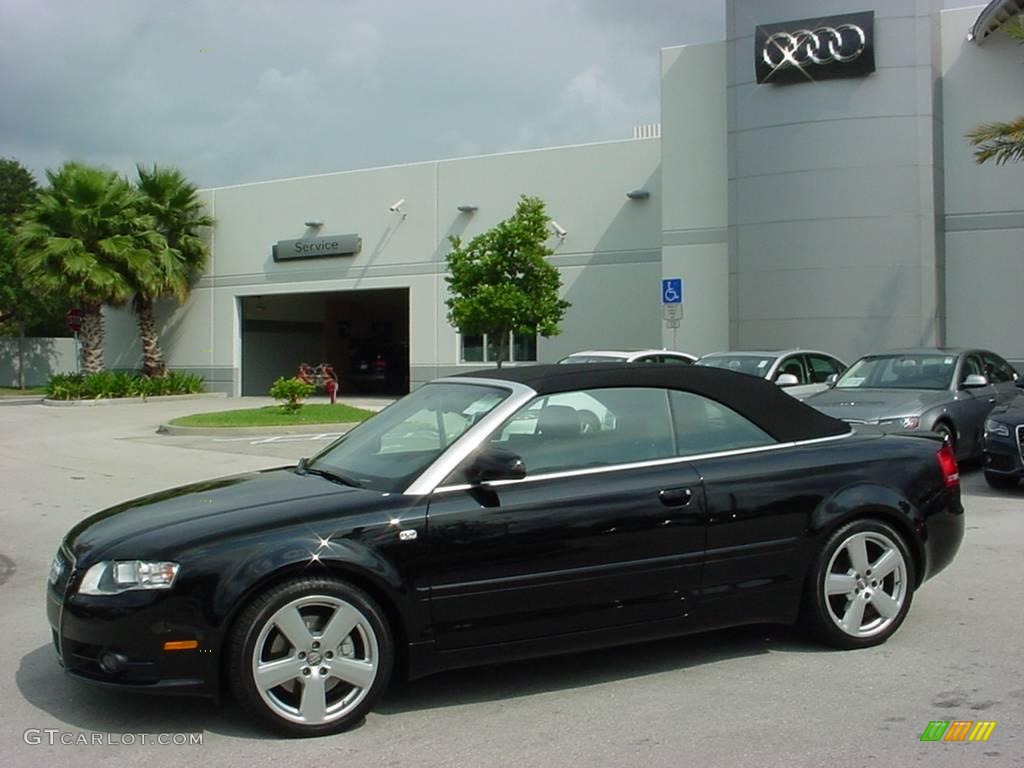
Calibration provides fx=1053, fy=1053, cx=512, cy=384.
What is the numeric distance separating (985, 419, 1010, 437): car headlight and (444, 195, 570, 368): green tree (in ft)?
43.6

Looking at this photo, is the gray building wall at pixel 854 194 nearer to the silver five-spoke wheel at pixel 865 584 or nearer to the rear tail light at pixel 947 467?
the rear tail light at pixel 947 467

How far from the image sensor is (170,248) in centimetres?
3438

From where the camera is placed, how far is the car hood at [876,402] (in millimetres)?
11672

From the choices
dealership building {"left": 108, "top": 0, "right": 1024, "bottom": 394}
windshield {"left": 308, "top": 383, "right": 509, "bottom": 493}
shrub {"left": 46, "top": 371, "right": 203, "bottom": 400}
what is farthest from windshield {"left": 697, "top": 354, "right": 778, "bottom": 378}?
shrub {"left": 46, "top": 371, "right": 203, "bottom": 400}

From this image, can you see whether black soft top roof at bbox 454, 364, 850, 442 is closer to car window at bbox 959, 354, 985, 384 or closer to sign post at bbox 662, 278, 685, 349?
car window at bbox 959, 354, 985, 384

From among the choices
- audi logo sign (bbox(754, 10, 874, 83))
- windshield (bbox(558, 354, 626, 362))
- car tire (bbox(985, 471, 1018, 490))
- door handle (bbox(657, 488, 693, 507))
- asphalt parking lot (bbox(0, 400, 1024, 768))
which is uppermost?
audi logo sign (bbox(754, 10, 874, 83))

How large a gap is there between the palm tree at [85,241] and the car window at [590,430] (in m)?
28.4

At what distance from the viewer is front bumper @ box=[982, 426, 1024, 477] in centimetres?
1072

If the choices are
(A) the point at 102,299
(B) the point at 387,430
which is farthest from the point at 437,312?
(B) the point at 387,430

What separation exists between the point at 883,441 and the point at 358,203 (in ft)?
91.0

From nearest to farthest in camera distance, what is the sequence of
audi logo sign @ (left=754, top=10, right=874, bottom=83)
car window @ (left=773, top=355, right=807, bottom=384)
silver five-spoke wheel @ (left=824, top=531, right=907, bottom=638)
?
silver five-spoke wheel @ (left=824, top=531, right=907, bottom=638), car window @ (left=773, top=355, right=807, bottom=384), audi logo sign @ (left=754, top=10, right=874, bottom=83)

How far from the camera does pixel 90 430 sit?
22438 millimetres

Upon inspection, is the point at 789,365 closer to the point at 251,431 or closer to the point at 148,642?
the point at 251,431

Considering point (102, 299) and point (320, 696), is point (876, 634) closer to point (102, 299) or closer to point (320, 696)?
point (320, 696)
